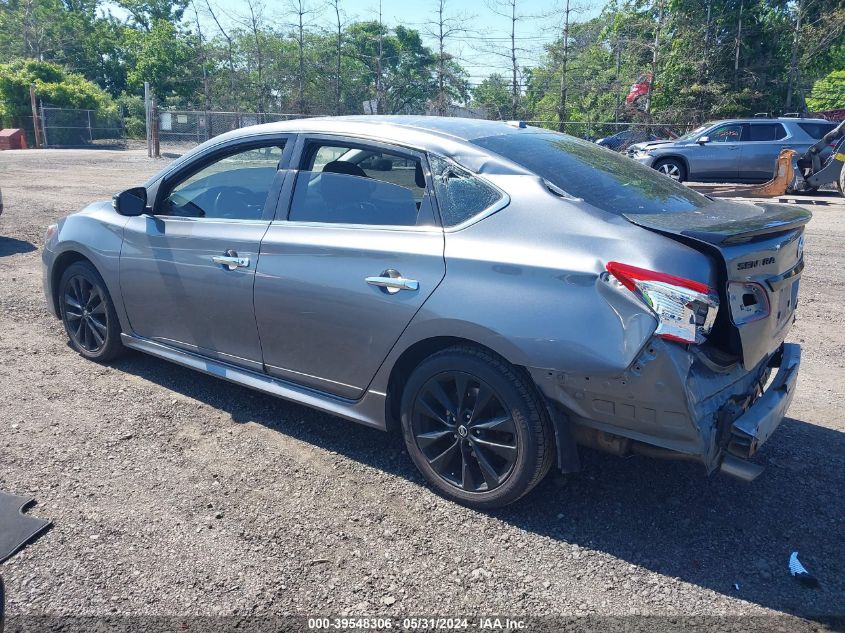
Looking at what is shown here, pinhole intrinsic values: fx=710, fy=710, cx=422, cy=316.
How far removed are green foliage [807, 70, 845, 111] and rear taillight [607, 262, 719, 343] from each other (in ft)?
108

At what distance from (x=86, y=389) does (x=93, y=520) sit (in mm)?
1662

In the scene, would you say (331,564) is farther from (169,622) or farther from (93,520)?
(93,520)

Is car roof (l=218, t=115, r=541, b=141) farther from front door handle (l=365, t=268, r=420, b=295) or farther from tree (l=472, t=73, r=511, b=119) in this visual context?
tree (l=472, t=73, r=511, b=119)

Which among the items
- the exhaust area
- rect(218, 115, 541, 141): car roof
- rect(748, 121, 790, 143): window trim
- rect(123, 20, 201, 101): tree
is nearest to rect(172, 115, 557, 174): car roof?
rect(218, 115, 541, 141): car roof

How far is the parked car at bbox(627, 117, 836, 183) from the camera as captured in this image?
17344 mm

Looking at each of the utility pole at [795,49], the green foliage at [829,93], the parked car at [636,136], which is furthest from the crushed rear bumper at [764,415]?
the green foliage at [829,93]

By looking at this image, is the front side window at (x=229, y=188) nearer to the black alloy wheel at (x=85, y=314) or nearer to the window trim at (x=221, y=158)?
the window trim at (x=221, y=158)

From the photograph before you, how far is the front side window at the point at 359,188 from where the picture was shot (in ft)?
11.6

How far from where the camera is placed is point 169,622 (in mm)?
2658

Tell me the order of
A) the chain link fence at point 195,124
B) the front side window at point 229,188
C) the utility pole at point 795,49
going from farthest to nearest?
the chain link fence at point 195,124
the utility pole at point 795,49
the front side window at point 229,188

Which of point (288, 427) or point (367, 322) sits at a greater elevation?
point (367, 322)

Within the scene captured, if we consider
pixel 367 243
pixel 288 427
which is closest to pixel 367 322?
pixel 367 243

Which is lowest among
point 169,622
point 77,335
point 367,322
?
point 169,622

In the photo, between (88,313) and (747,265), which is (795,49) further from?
(88,313)
